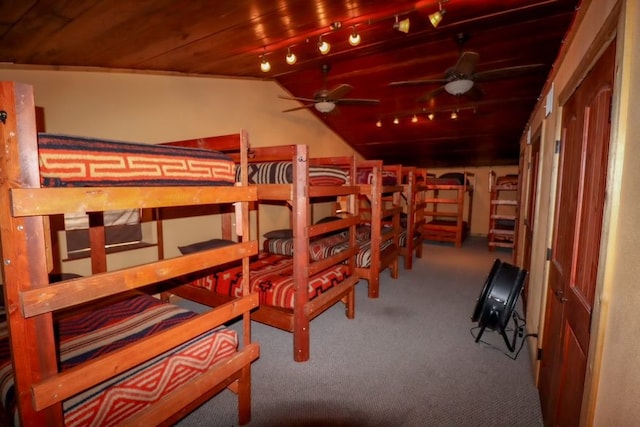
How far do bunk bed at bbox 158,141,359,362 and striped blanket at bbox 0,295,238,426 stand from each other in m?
0.74

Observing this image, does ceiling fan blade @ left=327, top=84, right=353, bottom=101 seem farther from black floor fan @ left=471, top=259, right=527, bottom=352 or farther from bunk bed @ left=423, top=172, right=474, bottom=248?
bunk bed @ left=423, top=172, right=474, bottom=248

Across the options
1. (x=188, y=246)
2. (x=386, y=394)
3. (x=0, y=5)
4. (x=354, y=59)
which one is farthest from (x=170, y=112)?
(x=386, y=394)

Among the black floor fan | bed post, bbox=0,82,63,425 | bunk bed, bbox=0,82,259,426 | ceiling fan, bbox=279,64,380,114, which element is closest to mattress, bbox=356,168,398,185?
ceiling fan, bbox=279,64,380,114

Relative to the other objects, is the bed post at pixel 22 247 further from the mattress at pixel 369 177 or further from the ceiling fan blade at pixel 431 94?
the ceiling fan blade at pixel 431 94

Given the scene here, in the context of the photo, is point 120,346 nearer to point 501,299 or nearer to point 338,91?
point 501,299

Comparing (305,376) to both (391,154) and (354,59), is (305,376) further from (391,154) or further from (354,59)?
(391,154)

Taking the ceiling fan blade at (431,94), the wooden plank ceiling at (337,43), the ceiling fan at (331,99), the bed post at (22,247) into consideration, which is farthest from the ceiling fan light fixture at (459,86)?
the bed post at (22,247)

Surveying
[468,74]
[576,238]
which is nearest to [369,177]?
[468,74]

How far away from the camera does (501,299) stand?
251cm

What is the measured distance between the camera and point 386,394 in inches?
80.6

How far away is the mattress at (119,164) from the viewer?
41.2 inches

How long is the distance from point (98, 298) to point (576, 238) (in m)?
2.29

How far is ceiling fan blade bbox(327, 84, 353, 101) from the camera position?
163 inches

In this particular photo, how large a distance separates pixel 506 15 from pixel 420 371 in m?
3.50
